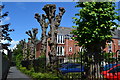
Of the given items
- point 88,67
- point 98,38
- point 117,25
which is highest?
point 117,25

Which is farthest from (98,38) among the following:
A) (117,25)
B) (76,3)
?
(76,3)

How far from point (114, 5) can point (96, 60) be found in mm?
3321

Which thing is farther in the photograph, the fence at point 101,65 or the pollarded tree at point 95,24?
the pollarded tree at point 95,24

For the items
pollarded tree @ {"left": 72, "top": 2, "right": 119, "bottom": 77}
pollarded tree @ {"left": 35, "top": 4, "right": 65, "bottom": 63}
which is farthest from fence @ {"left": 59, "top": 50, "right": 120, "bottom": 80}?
pollarded tree @ {"left": 35, "top": 4, "right": 65, "bottom": 63}

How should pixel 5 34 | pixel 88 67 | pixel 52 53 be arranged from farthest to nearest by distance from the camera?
pixel 5 34 → pixel 52 53 → pixel 88 67

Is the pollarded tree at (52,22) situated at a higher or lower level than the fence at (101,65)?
higher

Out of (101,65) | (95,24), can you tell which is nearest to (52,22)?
(95,24)

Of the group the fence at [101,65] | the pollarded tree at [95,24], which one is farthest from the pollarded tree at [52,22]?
the fence at [101,65]

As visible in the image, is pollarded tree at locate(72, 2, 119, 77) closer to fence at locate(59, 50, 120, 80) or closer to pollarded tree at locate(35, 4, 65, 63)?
fence at locate(59, 50, 120, 80)

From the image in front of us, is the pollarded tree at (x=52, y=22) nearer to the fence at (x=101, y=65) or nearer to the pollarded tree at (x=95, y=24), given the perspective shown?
the pollarded tree at (x=95, y=24)

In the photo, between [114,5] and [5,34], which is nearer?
[114,5]

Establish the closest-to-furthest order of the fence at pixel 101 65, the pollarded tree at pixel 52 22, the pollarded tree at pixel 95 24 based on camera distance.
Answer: the fence at pixel 101 65
the pollarded tree at pixel 95 24
the pollarded tree at pixel 52 22

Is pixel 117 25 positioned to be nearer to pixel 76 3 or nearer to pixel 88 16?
pixel 88 16

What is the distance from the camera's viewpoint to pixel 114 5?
31.5 ft
